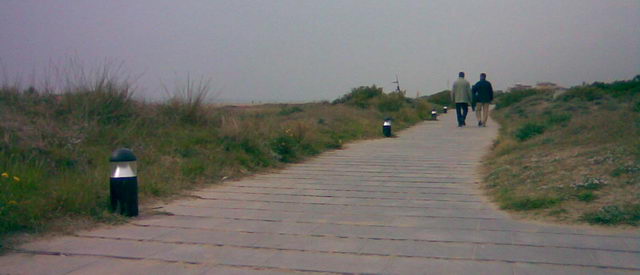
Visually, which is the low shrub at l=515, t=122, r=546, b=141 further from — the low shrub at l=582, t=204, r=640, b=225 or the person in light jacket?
the low shrub at l=582, t=204, r=640, b=225

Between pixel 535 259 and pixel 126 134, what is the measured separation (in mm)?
7479

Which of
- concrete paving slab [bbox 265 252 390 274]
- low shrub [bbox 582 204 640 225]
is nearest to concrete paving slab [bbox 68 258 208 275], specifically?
concrete paving slab [bbox 265 252 390 274]

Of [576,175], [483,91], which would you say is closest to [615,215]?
[576,175]

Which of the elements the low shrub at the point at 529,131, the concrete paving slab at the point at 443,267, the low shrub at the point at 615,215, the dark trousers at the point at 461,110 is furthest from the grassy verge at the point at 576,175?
the dark trousers at the point at 461,110

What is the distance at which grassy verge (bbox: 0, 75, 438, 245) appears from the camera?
6250 millimetres

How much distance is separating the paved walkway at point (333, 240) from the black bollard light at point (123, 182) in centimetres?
33

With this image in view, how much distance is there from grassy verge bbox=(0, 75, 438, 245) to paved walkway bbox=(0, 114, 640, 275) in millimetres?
536

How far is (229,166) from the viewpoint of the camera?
32.8ft

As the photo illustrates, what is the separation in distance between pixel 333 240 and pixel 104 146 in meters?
5.41

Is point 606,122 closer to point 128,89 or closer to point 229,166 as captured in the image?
point 229,166

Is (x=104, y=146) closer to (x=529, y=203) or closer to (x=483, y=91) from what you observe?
(x=529, y=203)

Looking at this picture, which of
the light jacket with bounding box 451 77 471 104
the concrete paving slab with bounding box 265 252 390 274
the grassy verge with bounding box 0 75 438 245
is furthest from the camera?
the light jacket with bounding box 451 77 471 104

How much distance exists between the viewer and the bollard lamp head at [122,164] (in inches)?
250

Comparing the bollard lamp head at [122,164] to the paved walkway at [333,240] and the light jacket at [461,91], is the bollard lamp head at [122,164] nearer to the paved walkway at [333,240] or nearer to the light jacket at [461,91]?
the paved walkway at [333,240]
